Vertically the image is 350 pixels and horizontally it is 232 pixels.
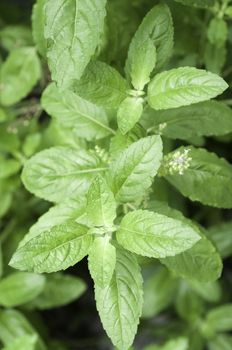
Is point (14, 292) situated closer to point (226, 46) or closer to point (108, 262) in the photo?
point (108, 262)

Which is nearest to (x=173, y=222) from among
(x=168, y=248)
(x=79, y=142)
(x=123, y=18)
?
(x=168, y=248)

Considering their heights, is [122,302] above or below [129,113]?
below

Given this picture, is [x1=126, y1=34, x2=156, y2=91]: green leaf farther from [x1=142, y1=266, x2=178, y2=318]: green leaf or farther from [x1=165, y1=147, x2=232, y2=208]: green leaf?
[x1=142, y1=266, x2=178, y2=318]: green leaf

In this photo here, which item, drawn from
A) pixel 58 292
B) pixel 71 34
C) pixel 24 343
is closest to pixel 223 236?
pixel 58 292

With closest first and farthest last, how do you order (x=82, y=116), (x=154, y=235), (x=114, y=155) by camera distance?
(x=154, y=235)
(x=114, y=155)
(x=82, y=116)

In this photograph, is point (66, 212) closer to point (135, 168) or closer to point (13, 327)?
point (135, 168)

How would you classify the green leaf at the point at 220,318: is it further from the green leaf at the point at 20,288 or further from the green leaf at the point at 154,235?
the green leaf at the point at 154,235

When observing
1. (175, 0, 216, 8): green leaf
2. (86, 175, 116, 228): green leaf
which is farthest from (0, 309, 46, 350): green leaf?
(175, 0, 216, 8): green leaf
